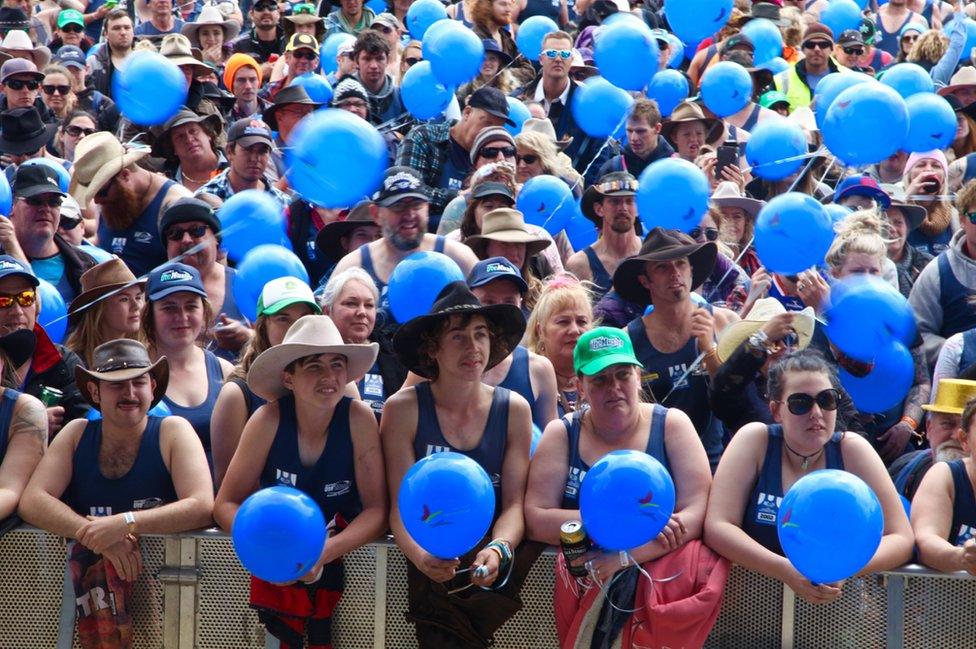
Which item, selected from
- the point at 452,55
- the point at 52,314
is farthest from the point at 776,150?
the point at 52,314

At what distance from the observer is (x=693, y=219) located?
7.54 meters

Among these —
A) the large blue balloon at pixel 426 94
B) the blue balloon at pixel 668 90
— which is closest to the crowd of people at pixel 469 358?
the large blue balloon at pixel 426 94

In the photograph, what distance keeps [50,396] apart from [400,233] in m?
1.85

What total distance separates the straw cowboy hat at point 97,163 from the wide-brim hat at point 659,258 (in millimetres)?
2868

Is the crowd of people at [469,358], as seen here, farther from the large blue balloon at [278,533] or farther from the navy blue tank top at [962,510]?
the large blue balloon at [278,533]

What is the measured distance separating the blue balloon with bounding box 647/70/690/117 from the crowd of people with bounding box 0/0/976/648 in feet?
2.52

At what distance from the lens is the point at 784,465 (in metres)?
4.94

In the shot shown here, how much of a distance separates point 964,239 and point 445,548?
3.61m

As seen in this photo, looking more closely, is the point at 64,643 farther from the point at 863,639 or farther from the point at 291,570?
the point at 863,639

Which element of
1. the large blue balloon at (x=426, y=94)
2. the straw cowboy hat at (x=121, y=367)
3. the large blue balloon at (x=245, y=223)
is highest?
the straw cowboy hat at (x=121, y=367)

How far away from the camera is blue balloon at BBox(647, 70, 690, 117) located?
10.6m

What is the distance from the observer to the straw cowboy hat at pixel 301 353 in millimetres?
5117

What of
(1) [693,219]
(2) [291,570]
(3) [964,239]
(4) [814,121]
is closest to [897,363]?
(3) [964,239]

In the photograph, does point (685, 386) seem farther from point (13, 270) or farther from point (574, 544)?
point (13, 270)
